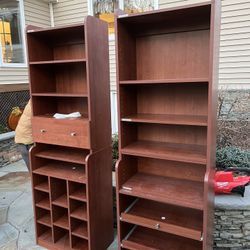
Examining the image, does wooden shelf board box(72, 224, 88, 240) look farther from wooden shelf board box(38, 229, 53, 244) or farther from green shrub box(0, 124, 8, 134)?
green shrub box(0, 124, 8, 134)

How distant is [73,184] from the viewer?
2.41 meters

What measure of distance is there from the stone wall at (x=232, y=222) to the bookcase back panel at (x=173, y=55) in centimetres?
128

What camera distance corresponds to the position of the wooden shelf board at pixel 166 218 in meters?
1.84

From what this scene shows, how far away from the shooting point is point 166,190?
1.97 metres

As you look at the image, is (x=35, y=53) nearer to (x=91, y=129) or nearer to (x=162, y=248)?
(x=91, y=129)

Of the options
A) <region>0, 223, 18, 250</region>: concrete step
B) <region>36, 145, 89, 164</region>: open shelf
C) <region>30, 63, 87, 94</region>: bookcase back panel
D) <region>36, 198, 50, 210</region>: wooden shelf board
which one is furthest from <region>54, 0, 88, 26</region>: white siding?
<region>0, 223, 18, 250</region>: concrete step

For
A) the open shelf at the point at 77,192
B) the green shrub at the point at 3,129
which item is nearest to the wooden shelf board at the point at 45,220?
the open shelf at the point at 77,192

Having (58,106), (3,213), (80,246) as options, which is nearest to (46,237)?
(80,246)

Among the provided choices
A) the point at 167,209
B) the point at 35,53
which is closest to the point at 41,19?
the point at 35,53

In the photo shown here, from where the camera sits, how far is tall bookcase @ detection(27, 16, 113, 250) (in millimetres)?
2193

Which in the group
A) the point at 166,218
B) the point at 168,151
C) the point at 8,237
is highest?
the point at 168,151

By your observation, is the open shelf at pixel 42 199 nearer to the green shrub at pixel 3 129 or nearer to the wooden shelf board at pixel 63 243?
the wooden shelf board at pixel 63 243

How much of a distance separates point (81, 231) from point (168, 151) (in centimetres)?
120

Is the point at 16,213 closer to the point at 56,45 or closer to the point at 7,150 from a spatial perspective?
the point at 56,45
